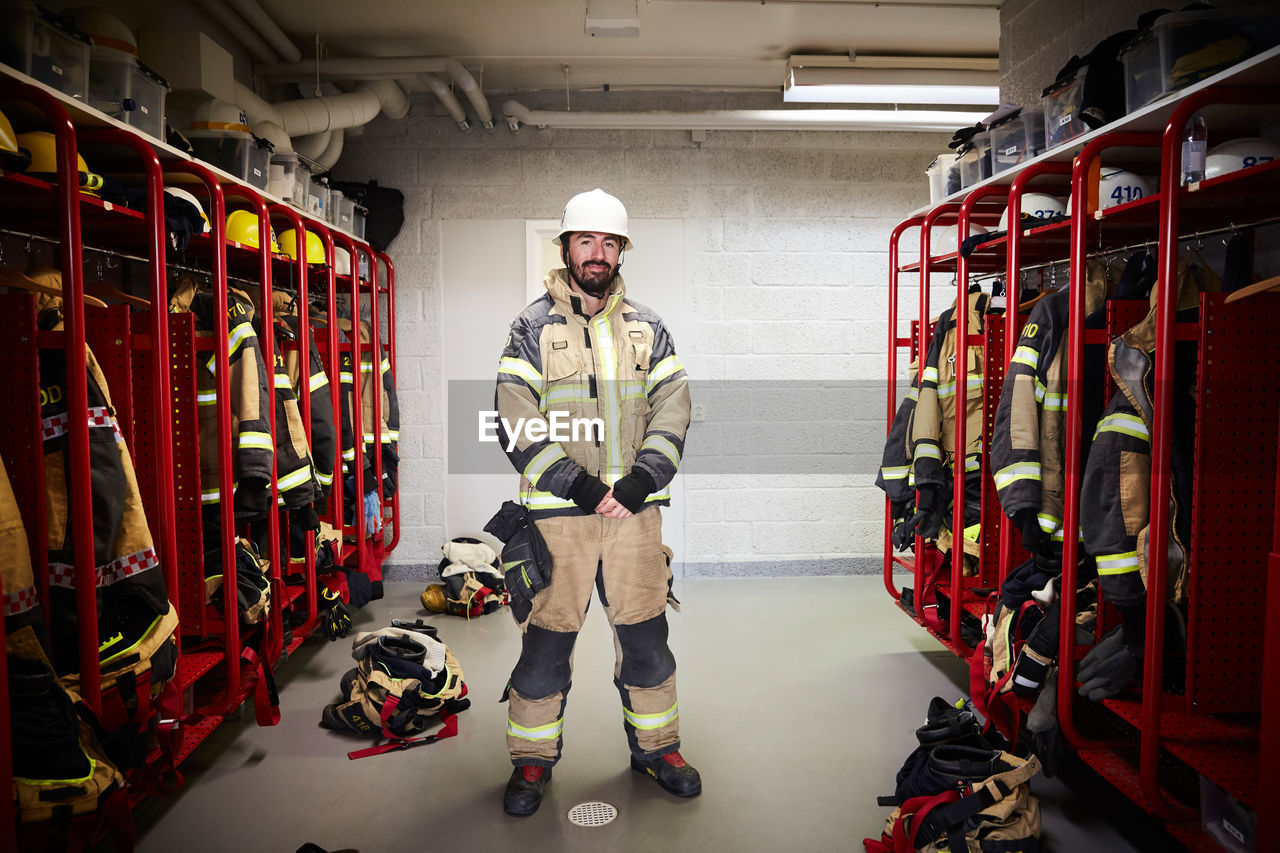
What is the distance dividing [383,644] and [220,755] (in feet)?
2.14

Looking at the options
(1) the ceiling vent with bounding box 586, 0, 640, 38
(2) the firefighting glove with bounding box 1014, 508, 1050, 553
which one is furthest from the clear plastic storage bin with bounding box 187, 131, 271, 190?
(2) the firefighting glove with bounding box 1014, 508, 1050, 553

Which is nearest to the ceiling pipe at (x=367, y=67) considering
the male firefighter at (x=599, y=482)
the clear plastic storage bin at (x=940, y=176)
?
the male firefighter at (x=599, y=482)

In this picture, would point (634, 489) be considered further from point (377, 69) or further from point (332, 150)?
point (332, 150)

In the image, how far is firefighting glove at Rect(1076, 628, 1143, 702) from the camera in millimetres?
2084

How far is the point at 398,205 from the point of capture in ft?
15.4

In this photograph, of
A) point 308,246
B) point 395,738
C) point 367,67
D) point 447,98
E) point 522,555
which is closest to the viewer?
point 522,555

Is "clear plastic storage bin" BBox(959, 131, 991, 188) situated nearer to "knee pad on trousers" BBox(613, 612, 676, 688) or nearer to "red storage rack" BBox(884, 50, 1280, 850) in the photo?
"red storage rack" BBox(884, 50, 1280, 850)

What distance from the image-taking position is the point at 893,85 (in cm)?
412

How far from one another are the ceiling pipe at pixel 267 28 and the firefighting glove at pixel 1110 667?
162 inches

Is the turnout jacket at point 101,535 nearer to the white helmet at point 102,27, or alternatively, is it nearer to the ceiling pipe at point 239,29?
the white helmet at point 102,27

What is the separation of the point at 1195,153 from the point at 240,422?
2.84 metres

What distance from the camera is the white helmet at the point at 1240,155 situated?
74.9 inches

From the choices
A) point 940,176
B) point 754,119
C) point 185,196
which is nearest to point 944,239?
point 754,119

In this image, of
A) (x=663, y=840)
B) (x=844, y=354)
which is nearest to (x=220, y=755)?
(x=663, y=840)
